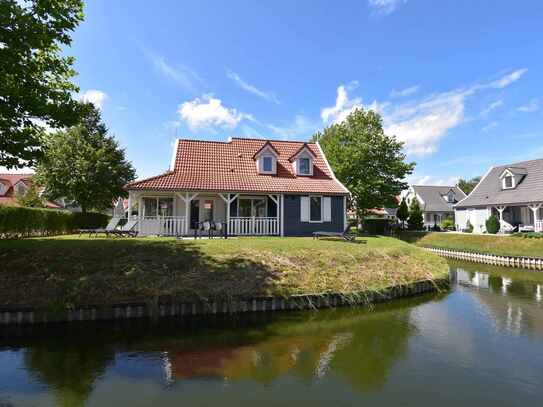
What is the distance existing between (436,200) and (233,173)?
44.2 meters

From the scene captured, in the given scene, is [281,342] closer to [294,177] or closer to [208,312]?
[208,312]

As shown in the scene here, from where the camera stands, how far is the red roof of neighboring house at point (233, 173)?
19.7m

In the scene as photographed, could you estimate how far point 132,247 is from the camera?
13.5 metres

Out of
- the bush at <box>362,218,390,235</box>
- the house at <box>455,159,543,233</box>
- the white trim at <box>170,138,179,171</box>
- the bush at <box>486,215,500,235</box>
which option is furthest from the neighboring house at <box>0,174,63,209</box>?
the house at <box>455,159,543,233</box>

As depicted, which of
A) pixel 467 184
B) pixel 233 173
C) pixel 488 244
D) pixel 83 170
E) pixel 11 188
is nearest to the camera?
pixel 233 173

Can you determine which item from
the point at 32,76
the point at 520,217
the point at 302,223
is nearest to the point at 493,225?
the point at 520,217

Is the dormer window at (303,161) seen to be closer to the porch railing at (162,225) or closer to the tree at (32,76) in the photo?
the porch railing at (162,225)

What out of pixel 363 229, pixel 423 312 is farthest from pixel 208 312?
pixel 363 229

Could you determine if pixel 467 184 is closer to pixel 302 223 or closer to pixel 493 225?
pixel 493 225

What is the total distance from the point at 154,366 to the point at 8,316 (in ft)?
18.1

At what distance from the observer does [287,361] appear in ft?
25.0

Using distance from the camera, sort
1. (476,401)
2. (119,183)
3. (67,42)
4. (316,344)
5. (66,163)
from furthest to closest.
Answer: (119,183)
(66,163)
(67,42)
(316,344)
(476,401)

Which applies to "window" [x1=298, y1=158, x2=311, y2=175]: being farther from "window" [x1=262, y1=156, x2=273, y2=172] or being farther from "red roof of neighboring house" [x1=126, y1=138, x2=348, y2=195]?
"window" [x1=262, y1=156, x2=273, y2=172]

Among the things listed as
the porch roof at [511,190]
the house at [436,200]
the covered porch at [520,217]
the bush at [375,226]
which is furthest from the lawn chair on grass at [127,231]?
the house at [436,200]
